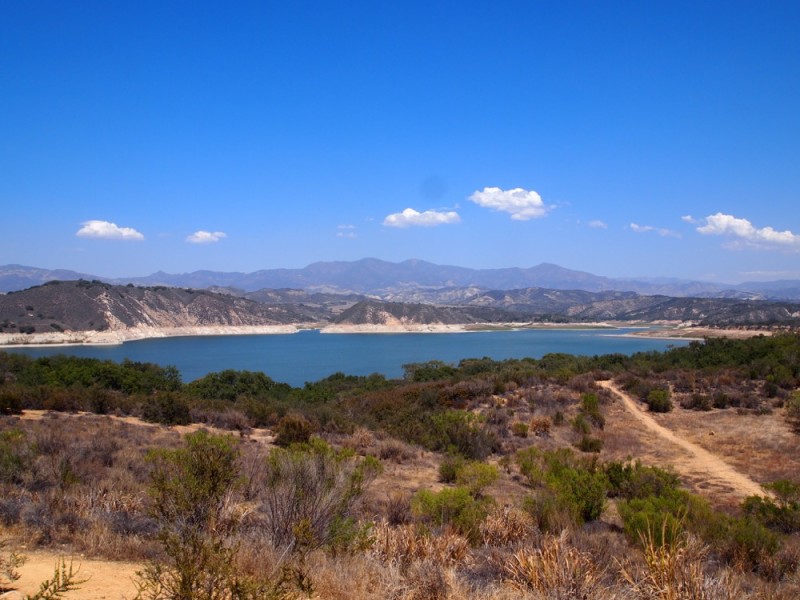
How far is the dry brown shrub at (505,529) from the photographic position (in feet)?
17.0

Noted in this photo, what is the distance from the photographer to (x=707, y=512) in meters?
6.33

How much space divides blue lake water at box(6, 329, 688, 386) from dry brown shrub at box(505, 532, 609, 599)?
144 ft

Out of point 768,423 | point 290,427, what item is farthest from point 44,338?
point 768,423

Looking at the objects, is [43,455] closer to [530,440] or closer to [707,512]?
[707,512]

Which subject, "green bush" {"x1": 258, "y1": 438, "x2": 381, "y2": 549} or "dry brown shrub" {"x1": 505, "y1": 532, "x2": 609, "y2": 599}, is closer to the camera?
"dry brown shrub" {"x1": 505, "y1": 532, "x2": 609, "y2": 599}

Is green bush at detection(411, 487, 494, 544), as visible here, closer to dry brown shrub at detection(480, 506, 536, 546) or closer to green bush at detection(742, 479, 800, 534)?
dry brown shrub at detection(480, 506, 536, 546)

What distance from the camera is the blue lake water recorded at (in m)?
57.7

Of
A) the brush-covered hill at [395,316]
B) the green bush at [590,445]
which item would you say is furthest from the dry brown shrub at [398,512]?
the brush-covered hill at [395,316]

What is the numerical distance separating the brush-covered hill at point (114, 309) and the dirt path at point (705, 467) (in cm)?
8392

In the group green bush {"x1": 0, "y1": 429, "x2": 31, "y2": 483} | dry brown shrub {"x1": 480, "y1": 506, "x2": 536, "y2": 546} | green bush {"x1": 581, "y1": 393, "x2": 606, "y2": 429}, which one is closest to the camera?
dry brown shrub {"x1": 480, "y1": 506, "x2": 536, "y2": 546}

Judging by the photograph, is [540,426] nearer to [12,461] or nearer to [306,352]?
[12,461]

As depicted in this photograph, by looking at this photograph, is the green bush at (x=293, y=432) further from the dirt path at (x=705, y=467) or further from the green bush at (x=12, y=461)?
the dirt path at (x=705, y=467)

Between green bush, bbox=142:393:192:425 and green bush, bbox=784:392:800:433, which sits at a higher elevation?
green bush, bbox=142:393:192:425

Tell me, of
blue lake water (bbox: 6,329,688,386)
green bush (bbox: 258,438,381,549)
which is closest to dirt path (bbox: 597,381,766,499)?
green bush (bbox: 258,438,381,549)
